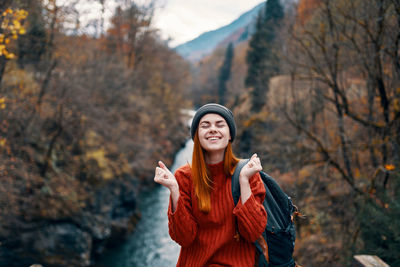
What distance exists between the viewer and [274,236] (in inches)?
78.2

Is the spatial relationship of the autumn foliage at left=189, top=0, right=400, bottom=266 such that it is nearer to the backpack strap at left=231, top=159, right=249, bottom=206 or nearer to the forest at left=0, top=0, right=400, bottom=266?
the forest at left=0, top=0, right=400, bottom=266

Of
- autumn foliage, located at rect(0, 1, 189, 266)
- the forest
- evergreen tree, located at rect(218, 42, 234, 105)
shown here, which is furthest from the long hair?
evergreen tree, located at rect(218, 42, 234, 105)

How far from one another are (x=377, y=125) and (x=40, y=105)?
1114cm

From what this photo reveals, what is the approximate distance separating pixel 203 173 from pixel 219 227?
→ 39 centimetres

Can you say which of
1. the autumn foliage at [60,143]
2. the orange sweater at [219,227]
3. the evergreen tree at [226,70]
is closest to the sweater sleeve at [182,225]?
the orange sweater at [219,227]

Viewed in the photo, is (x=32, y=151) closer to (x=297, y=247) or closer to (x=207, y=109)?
(x=297, y=247)

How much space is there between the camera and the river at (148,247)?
38.5 ft

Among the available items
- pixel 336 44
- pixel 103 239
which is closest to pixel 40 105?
pixel 103 239

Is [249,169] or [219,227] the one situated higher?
[249,169]

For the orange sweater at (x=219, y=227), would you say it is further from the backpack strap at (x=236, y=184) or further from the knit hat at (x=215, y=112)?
the knit hat at (x=215, y=112)

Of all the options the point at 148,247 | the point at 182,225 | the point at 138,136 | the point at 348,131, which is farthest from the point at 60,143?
the point at 182,225

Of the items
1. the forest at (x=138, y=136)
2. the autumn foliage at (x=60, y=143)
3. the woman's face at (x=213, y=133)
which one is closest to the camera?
the woman's face at (x=213, y=133)

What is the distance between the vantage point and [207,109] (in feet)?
7.17

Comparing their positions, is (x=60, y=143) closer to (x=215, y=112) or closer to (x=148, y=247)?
(x=148, y=247)
